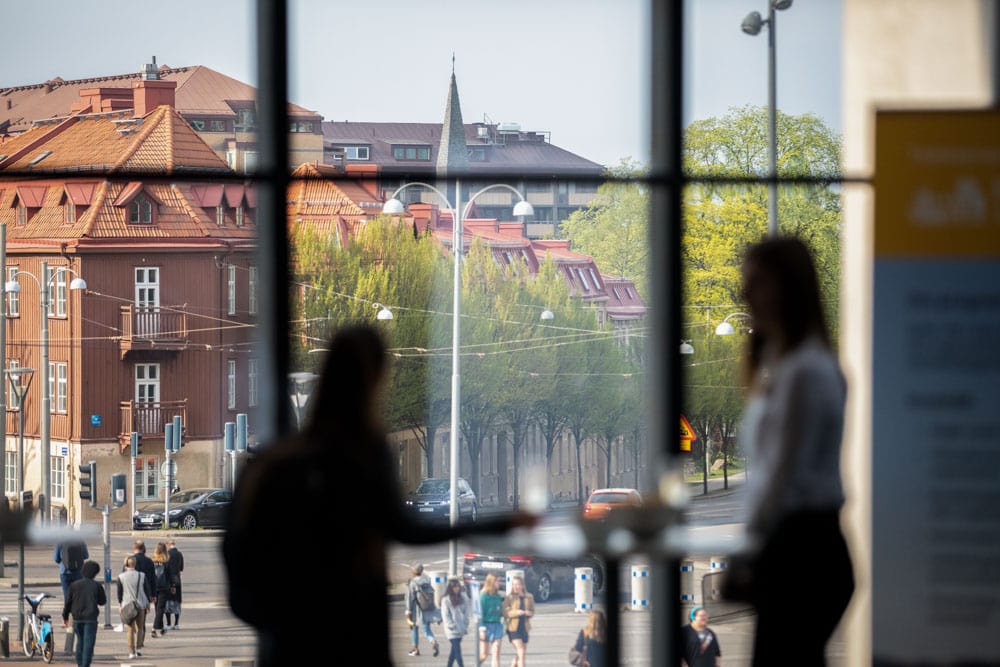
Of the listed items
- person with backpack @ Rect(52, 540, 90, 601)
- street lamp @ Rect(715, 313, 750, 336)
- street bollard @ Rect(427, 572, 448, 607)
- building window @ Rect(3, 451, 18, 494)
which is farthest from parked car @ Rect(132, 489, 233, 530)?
street lamp @ Rect(715, 313, 750, 336)

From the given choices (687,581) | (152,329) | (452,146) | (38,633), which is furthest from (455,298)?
(38,633)

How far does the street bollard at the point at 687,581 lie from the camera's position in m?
3.65

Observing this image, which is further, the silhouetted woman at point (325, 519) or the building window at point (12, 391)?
the building window at point (12, 391)

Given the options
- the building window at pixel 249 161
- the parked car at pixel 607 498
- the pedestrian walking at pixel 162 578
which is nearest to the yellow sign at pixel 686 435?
the parked car at pixel 607 498

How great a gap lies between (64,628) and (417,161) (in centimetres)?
195

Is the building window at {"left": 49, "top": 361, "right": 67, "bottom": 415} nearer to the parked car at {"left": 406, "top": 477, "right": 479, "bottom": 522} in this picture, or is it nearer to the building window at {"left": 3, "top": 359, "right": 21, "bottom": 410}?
the building window at {"left": 3, "top": 359, "right": 21, "bottom": 410}

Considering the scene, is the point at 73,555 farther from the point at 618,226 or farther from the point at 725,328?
the point at 725,328

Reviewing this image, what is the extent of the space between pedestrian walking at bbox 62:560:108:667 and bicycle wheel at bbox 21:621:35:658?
108 mm

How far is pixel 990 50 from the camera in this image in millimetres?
3748

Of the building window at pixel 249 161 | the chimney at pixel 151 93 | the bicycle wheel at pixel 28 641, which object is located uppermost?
the chimney at pixel 151 93

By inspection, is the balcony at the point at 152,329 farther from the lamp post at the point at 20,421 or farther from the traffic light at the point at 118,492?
the traffic light at the point at 118,492

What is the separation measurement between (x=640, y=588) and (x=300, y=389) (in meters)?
1.29

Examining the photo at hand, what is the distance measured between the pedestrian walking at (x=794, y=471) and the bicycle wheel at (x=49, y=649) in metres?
2.39

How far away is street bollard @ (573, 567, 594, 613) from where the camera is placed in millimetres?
3986
